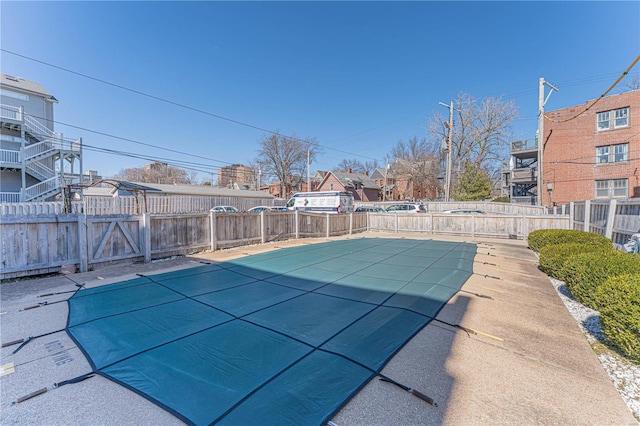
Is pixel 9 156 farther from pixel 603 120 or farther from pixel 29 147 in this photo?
pixel 603 120

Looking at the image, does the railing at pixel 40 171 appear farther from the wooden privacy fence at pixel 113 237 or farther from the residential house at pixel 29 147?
the wooden privacy fence at pixel 113 237

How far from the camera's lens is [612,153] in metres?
18.2

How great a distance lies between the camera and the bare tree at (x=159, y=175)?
180 feet

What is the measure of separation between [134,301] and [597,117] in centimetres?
2699

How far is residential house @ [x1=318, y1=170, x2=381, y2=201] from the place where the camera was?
40.2 metres

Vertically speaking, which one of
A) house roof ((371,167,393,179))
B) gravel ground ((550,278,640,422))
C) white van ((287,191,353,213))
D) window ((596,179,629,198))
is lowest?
gravel ground ((550,278,640,422))

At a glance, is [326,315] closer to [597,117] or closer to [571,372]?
[571,372]

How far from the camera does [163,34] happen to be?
12.3m

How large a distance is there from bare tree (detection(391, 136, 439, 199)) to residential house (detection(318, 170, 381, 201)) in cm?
461

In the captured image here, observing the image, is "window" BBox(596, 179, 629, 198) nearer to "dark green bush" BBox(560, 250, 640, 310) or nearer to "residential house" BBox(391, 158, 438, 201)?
"dark green bush" BBox(560, 250, 640, 310)

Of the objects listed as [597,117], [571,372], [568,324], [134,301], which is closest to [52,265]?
[134,301]

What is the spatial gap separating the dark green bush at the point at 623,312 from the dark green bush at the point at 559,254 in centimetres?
256

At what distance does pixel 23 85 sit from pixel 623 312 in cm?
3141

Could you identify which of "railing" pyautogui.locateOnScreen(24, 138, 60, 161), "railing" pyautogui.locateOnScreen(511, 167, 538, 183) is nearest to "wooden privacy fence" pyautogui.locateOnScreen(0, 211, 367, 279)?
"railing" pyautogui.locateOnScreen(24, 138, 60, 161)
